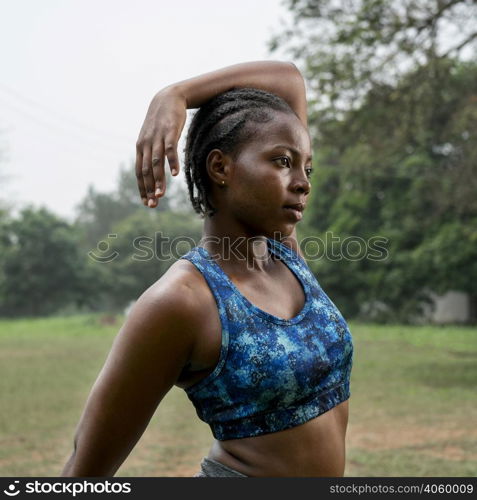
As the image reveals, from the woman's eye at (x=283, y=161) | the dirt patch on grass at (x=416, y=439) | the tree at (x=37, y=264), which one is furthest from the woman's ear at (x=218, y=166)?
the tree at (x=37, y=264)

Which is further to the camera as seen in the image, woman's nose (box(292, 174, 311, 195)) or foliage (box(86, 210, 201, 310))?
foliage (box(86, 210, 201, 310))

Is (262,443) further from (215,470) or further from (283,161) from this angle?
(283,161)

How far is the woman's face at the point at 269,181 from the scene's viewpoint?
162cm

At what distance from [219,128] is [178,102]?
110 millimetres

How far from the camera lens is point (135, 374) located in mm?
1461

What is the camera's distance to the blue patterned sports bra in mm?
1515

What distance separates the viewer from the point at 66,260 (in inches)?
1609

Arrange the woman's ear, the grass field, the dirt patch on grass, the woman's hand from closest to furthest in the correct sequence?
1. the woman's hand
2. the woman's ear
3. the grass field
4. the dirt patch on grass

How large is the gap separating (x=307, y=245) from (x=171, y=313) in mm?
25678

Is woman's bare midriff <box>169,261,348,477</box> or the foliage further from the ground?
woman's bare midriff <box>169,261,348,477</box>

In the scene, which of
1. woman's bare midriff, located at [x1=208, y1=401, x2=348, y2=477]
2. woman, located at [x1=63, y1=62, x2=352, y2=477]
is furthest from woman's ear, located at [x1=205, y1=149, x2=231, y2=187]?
woman's bare midriff, located at [x1=208, y1=401, x2=348, y2=477]

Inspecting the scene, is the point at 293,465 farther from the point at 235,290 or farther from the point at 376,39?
the point at 376,39

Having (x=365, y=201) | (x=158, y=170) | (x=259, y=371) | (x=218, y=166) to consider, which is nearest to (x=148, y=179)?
(x=158, y=170)

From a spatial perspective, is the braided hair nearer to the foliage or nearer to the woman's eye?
the woman's eye
